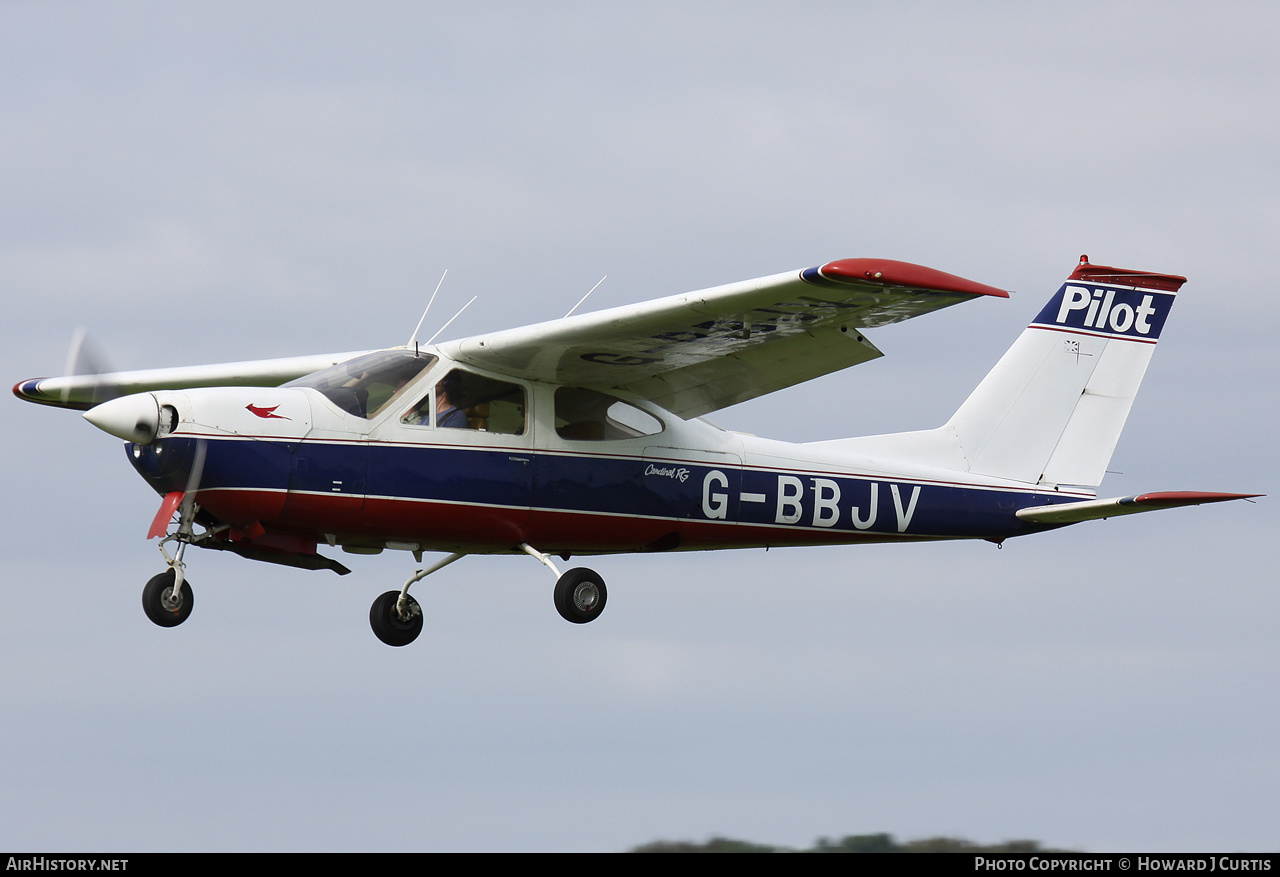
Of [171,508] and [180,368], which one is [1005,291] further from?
[180,368]

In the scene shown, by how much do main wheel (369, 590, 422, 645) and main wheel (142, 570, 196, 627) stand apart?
244 cm

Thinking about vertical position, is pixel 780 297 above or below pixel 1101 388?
above

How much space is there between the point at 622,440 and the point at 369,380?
2.45m

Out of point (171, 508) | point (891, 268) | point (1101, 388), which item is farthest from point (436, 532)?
point (1101, 388)

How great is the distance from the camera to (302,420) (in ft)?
48.9

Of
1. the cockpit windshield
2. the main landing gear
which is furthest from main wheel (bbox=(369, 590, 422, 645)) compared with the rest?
the cockpit windshield

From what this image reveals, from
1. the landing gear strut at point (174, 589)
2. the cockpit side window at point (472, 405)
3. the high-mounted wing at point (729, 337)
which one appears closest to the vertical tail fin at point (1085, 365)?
the high-mounted wing at point (729, 337)

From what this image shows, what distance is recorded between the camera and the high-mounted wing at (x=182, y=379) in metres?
18.1

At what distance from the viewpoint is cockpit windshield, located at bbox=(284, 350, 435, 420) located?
600 inches

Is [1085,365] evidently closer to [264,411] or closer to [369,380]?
[369,380]

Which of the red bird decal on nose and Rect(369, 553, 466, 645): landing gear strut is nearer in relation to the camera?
the red bird decal on nose

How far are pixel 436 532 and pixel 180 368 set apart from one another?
4.57 metres

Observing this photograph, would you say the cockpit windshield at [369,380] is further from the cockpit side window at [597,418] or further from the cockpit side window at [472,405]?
the cockpit side window at [597,418]

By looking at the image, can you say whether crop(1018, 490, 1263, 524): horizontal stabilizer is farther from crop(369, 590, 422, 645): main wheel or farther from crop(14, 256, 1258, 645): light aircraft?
crop(369, 590, 422, 645): main wheel
